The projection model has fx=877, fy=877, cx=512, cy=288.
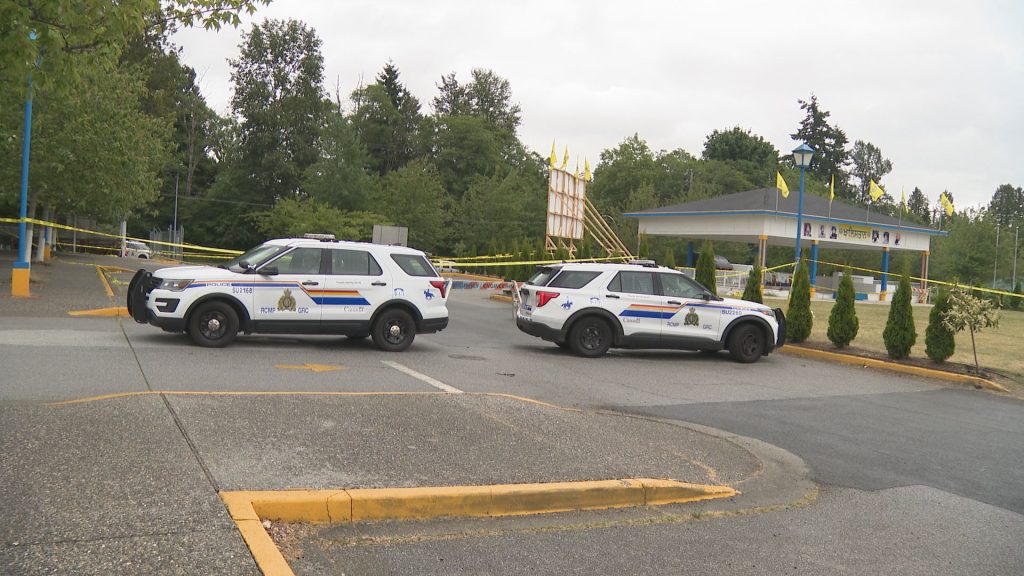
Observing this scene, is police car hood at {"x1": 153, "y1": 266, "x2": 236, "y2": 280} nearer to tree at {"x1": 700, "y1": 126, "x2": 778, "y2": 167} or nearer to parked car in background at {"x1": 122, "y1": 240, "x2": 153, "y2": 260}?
parked car in background at {"x1": 122, "y1": 240, "x2": 153, "y2": 260}

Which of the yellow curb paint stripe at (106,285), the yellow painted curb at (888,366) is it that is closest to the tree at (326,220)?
the yellow curb paint stripe at (106,285)

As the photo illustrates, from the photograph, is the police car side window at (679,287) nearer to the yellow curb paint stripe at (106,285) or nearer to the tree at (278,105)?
the yellow curb paint stripe at (106,285)

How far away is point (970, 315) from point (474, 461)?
469 inches

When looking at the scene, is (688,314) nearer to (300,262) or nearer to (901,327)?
(901,327)

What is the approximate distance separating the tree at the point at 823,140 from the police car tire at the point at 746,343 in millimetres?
89285

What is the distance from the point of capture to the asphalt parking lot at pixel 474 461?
497 centimetres

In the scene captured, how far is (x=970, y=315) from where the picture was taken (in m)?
15.3

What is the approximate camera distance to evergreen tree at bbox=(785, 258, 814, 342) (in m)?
18.9

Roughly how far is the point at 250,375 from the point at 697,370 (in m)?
7.49

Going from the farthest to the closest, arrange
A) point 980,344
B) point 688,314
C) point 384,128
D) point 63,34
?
point 384,128 → point 980,344 → point 688,314 → point 63,34

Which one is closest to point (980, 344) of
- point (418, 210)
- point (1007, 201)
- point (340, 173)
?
point (418, 210)

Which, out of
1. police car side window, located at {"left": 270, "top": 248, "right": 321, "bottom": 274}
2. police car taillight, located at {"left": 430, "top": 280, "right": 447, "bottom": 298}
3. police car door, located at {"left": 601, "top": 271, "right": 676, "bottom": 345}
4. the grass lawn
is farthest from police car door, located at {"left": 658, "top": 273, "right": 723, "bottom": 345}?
police car side window, located at {"left": 270, "top": 248, "right": 321, "bottom": 274}

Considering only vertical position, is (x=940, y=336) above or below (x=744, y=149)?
below

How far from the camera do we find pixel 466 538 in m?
5.39
